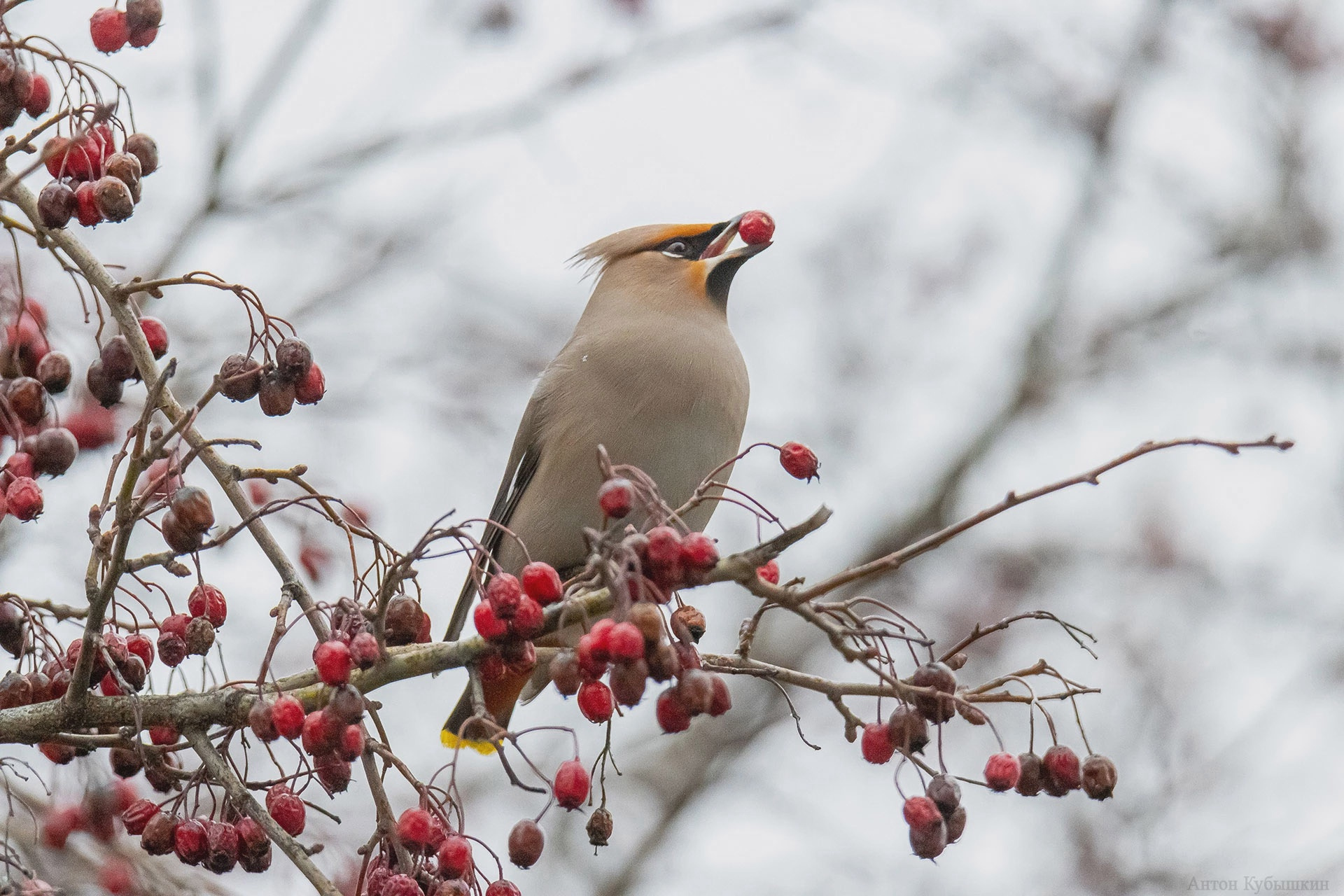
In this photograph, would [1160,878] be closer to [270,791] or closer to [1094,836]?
[1094,836]

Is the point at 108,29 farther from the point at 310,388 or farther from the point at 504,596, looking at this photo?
the point at 504,596

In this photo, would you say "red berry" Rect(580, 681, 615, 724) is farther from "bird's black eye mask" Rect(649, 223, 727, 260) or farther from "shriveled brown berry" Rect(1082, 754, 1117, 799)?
"bird's black eye mask" Rect(649, 223, 727, 260)

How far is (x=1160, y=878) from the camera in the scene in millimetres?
7168

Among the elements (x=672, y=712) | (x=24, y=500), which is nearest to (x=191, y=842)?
(x=24, y=500)

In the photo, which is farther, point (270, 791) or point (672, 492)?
point (672, 492)

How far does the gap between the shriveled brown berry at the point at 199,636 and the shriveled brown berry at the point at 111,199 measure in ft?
2.26

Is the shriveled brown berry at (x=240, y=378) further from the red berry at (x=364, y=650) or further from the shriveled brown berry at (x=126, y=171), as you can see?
the red berry at (x=364, y=650)

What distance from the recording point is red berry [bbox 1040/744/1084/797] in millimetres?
2482

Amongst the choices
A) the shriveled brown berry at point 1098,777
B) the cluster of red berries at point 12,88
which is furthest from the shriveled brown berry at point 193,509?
the shriveled brown berry at point 1098,777

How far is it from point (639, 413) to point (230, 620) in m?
2.25

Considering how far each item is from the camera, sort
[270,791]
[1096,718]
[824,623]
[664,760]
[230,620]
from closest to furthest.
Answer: [824,623] → [270,791] → [230,620] → [664,760] → [1096,718]

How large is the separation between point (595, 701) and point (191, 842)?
69 centimetres

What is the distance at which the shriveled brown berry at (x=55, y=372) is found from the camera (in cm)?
266

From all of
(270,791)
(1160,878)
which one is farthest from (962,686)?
(1160,878)
